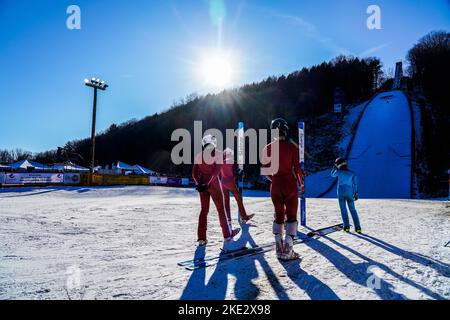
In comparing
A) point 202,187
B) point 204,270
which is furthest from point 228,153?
point 204,270

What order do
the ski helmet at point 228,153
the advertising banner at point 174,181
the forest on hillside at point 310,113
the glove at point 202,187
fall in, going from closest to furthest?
the glove at point 202,187 → the ski helmet at point 228,153 → the advertising banner at point 174,181 → the forest on hillside at point 310,113

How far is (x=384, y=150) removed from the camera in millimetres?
34000

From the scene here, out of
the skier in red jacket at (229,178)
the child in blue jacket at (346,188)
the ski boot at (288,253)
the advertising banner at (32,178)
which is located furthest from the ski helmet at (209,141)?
the advertising banner at (32,178)

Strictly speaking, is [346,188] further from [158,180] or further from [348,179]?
[158,180]

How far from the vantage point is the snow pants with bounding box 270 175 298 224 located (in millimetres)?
4082

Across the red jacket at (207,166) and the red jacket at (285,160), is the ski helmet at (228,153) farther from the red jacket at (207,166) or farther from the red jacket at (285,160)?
the red jacket at (285,160)

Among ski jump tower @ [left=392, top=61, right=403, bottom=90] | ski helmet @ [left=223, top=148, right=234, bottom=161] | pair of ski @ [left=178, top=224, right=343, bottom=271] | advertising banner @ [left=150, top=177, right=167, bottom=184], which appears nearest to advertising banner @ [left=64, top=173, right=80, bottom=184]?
advertising banner @ [left=150, top=177, right=167, bottom=184]

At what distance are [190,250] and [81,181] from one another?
71.2ft

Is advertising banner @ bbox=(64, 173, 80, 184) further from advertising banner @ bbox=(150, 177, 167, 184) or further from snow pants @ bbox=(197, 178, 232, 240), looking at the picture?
snow pants @ bbox=(197, 178, 232, 240)

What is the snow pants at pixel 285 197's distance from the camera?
4082 mm

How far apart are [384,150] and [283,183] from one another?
35.2 metres

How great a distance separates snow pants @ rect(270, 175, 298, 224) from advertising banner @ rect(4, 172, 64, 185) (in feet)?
68.8

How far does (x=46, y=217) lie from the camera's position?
748 cm

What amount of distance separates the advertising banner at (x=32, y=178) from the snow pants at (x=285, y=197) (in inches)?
826
